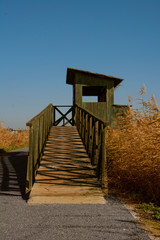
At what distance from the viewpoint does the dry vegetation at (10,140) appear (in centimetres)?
1452

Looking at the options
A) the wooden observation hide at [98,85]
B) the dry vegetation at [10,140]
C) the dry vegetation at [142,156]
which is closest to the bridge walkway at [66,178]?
the dry vegetation at [142,156]

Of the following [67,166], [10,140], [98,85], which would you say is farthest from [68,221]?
[10,140]

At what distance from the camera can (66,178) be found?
4.90 metres

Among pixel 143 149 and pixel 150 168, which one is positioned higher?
pixel 143 149

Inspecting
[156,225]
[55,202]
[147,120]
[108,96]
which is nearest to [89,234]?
[156,225]

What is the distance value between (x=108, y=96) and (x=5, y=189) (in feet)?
27.6

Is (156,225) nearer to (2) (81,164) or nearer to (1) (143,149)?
(1) (143,149)

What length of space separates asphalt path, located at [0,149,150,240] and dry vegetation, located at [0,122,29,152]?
1055 cm

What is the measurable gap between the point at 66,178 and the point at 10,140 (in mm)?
12018

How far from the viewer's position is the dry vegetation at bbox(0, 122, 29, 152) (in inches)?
571

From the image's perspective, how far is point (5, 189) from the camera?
16.0 ft

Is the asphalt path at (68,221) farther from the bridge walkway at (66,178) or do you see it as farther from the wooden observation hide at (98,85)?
the wooden observation hide at (98,85)

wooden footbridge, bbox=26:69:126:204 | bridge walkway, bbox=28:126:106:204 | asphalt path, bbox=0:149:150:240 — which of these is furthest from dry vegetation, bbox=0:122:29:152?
asphalt path, bbox=0:149:150:240

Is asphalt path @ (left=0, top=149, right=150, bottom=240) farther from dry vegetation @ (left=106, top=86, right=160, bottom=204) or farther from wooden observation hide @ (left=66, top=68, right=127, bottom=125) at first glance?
wooden observation hide @ (left=66, top=68, right=127, bottom=125)
